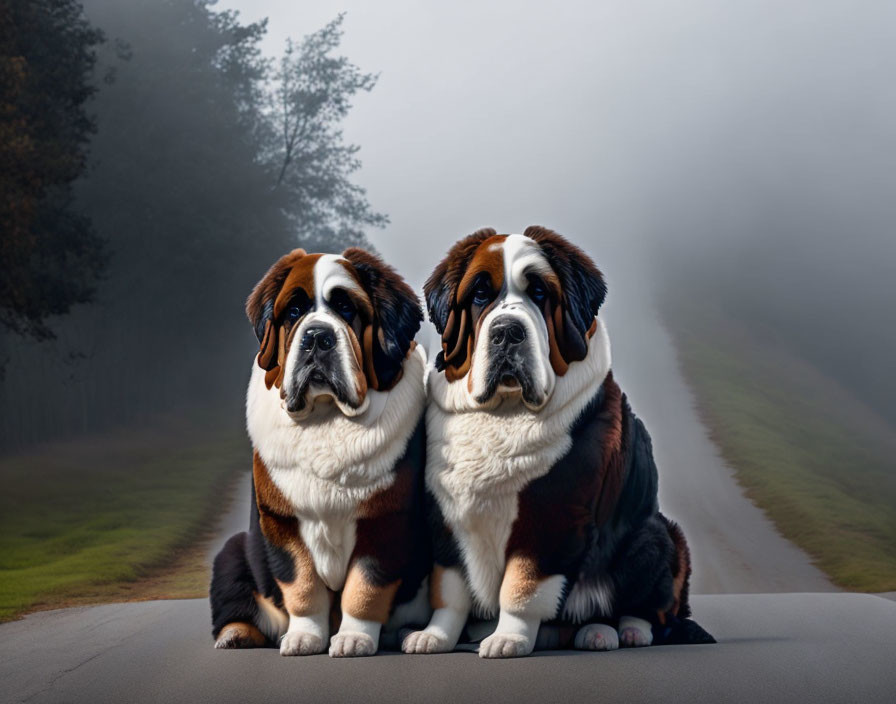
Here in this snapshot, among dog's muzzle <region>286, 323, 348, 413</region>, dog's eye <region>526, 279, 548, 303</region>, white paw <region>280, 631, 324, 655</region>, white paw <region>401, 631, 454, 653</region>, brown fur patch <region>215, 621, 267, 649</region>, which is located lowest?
brown fur patch <region>215, 621, 267, 649</region>

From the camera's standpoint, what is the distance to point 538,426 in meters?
4.36

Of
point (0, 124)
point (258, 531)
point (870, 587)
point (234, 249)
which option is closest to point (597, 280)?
point (258, 531)

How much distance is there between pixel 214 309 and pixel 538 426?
16.8 meters

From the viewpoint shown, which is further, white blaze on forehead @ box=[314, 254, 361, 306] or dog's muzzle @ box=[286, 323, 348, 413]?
white blaze on forehead @ box=[314, 254, 361, 306]

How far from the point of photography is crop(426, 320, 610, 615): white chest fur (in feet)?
14.2

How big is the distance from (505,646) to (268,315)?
1706 mm

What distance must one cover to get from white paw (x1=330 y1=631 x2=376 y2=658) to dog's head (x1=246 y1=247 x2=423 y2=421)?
89cm

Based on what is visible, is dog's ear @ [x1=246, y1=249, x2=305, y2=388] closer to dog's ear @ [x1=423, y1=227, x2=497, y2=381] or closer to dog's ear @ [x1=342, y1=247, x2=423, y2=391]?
dog's ear @ [x1=342, y1=247, x2=423, y2=391]

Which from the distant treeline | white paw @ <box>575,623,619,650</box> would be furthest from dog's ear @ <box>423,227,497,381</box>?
the distant treeline

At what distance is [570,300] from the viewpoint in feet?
14.7

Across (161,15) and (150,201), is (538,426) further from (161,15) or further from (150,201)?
(161,15)

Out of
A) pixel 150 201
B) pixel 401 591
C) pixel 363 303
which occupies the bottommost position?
pixel 401 591

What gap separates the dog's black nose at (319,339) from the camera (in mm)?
4355

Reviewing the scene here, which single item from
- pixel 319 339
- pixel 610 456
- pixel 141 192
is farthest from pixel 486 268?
pixel 141 192
